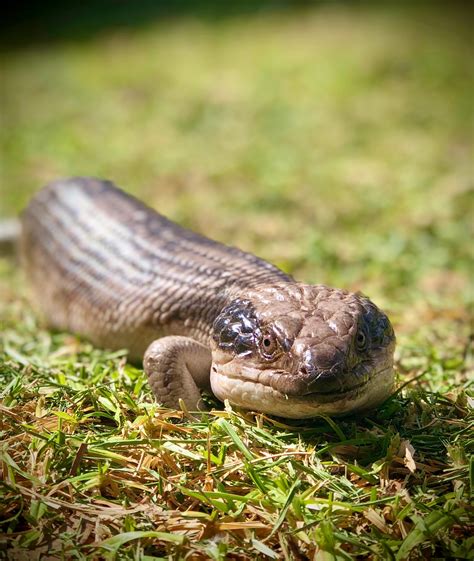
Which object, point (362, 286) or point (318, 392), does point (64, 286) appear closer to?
point (362, 286)

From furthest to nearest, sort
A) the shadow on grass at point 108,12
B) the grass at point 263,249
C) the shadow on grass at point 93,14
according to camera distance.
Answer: the shadow on grass at point 93,14 < the shadow on grass at point 108,12 < the grass at point 263,249

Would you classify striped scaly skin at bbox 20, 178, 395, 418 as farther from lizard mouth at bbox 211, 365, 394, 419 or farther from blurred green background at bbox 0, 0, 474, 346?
blurred green background at bbox 0, 0, 474, 346

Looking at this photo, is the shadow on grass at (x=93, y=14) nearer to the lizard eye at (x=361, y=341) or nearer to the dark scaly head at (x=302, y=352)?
the dark scaly head at (x=302, y=352)

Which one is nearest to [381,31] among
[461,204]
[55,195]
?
[461,204]

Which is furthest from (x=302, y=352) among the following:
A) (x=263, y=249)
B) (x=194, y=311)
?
(x=263, y=249)

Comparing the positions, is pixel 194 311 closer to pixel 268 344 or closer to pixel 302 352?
pixel 268 344

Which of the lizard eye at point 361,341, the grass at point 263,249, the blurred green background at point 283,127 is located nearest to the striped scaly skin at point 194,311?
the lizard eye at point 361,341

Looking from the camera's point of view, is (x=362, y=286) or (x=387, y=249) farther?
(x=387, y=249)

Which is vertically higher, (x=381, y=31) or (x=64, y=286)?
(x=381, y=31)
